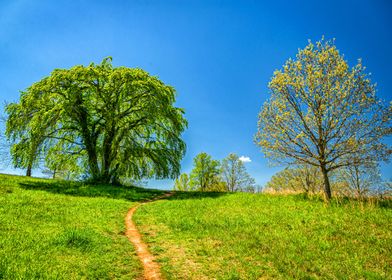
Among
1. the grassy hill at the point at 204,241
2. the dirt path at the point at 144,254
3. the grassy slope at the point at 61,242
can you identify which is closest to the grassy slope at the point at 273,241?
the grassy hill at the point at 204,241

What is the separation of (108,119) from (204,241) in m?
25.8

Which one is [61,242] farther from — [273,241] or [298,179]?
[298,179]

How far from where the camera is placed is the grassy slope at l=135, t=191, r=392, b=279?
9.90 meters

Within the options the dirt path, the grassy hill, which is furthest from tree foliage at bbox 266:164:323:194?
the dirt path

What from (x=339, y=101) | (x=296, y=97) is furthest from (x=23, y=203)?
(x=339, y=101)

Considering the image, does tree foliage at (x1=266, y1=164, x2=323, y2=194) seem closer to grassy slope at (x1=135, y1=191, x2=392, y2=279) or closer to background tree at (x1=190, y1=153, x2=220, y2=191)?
background tree at (x1=190, y1=153, x2=220, y2=191)

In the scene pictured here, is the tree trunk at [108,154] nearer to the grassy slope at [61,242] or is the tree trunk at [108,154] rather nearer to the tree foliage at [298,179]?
the grassy slope at [61,242]

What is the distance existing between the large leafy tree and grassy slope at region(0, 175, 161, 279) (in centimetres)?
1544

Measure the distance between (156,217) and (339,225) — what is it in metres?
10.9

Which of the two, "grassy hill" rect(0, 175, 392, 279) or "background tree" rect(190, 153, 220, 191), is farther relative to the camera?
"background tree" rect(190, 153, 220, 191)

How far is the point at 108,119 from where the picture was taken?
3519 cm

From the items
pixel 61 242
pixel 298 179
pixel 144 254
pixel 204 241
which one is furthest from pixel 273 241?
pixel 298 179

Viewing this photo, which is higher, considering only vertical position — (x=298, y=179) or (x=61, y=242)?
(x=298, y=179)

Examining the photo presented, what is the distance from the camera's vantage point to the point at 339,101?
2130cm
